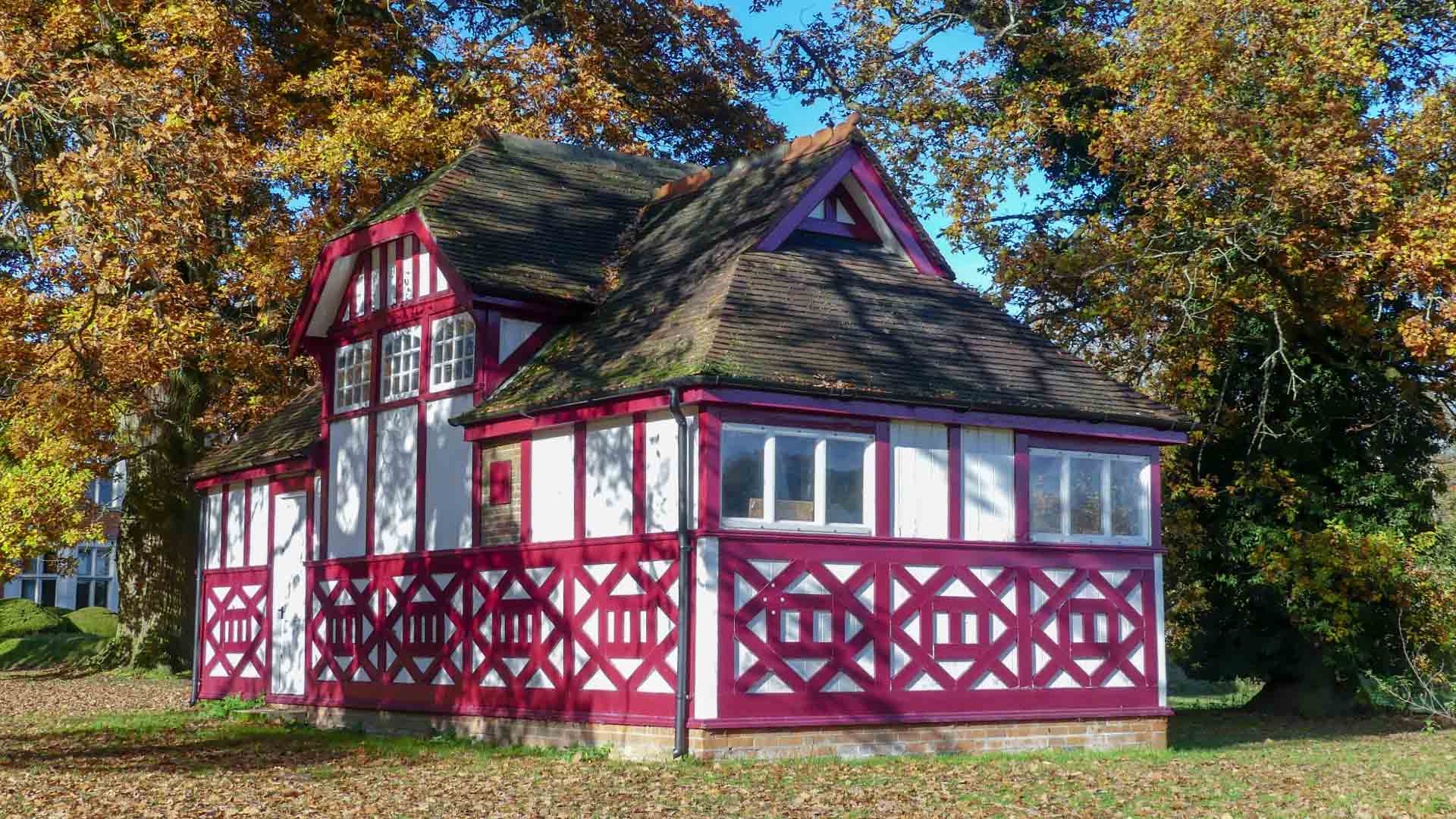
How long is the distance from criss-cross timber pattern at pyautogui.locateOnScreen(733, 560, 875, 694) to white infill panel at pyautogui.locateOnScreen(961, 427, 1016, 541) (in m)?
1.53

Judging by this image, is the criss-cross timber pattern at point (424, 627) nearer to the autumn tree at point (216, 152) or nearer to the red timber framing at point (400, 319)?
the red timber framing at point (400, 319)

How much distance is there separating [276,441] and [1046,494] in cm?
1193

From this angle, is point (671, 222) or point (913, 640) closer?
point (913, 640)

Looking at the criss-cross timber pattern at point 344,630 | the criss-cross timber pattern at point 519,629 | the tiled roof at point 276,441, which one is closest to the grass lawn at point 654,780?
the criss-cross timber pattern at point 519,629

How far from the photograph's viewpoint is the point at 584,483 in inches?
709

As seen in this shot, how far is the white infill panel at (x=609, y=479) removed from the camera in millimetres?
17562

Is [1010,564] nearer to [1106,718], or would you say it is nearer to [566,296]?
[1106,718]

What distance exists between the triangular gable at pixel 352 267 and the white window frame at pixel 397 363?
53 cm

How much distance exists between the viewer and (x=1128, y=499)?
62.8ft

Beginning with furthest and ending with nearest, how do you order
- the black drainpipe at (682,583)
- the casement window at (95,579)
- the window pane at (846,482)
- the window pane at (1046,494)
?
the casement window at (95,579), the window pane at (1046,494), the window pane at (846,482), the black drainpipe at (682,583)

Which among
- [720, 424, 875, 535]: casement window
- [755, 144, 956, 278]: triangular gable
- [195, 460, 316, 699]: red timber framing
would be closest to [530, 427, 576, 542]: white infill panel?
[720, 424, 875, 535]: casement window

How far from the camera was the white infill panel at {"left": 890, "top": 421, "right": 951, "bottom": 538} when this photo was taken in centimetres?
1756

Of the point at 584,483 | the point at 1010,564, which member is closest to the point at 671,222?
the point at 584,483

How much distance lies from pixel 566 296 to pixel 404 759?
5756 mm
